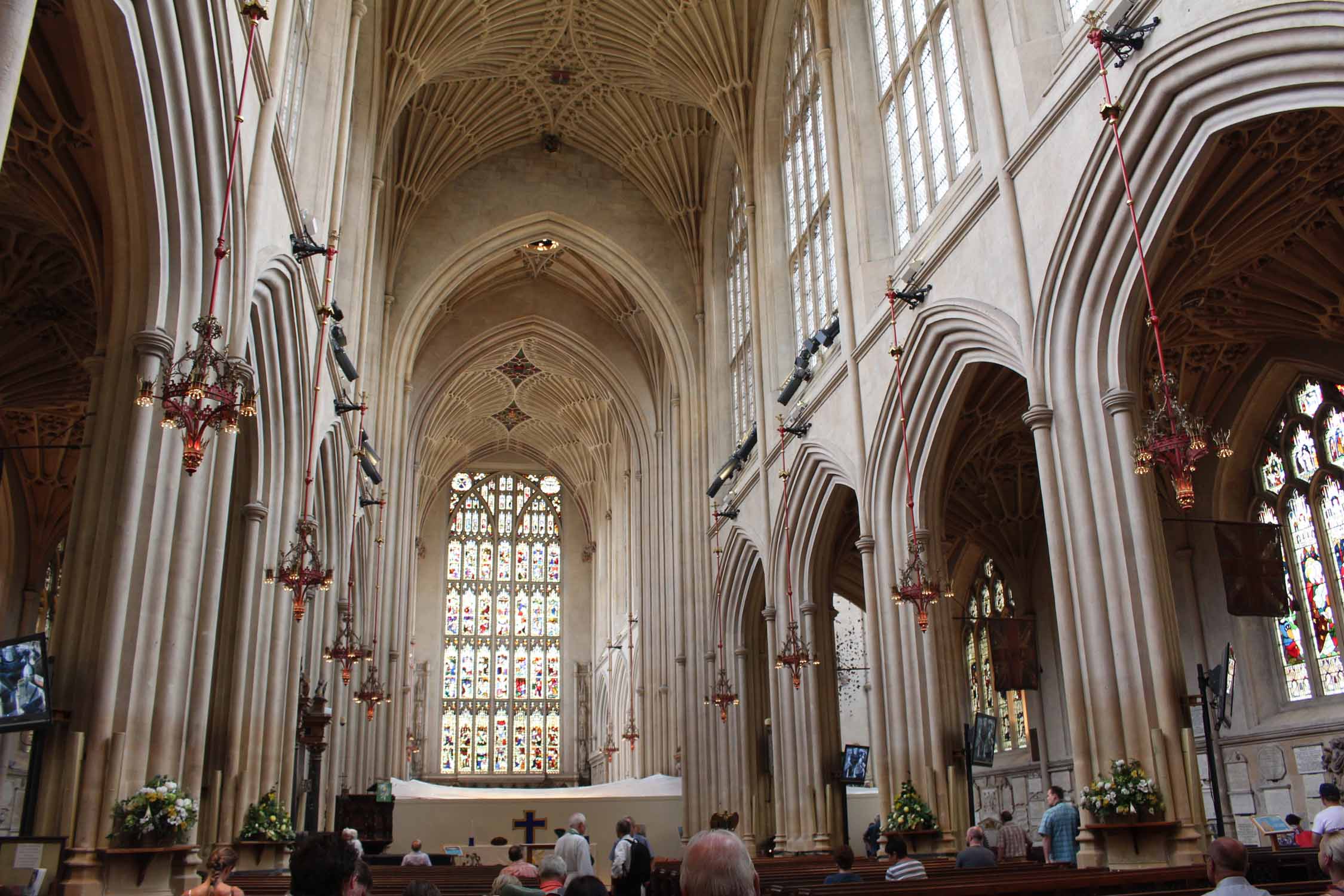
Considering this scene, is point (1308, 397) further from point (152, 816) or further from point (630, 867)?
point (152, 816)

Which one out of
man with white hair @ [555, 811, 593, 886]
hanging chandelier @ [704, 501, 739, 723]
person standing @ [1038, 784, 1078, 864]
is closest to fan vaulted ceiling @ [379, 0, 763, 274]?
hanging chandelier @ [704, 501, 739, 723]

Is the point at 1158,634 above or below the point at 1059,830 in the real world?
above

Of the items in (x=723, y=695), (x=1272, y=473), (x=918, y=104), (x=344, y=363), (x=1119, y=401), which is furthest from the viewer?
(x=723, y=695)

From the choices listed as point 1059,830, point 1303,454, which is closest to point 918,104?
point 1303,454

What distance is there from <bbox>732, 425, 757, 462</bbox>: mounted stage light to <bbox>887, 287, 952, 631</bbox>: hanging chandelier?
6.34 metres

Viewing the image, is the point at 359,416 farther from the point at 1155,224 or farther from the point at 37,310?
the point at 1155,224

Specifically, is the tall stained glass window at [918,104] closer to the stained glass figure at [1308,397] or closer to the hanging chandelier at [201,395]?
the stained glass figure at [1308,397]

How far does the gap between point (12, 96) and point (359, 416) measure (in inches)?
572

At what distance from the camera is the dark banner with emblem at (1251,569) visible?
11.2m

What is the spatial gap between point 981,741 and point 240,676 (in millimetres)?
8239

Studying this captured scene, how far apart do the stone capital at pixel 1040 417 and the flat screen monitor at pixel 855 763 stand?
8.55m

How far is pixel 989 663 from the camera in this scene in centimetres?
2256

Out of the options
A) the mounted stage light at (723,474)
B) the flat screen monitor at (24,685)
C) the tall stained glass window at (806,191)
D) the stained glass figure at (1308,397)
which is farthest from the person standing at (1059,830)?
the mounted stage light at (723,474)

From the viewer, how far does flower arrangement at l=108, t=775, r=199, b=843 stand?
7.89 m
